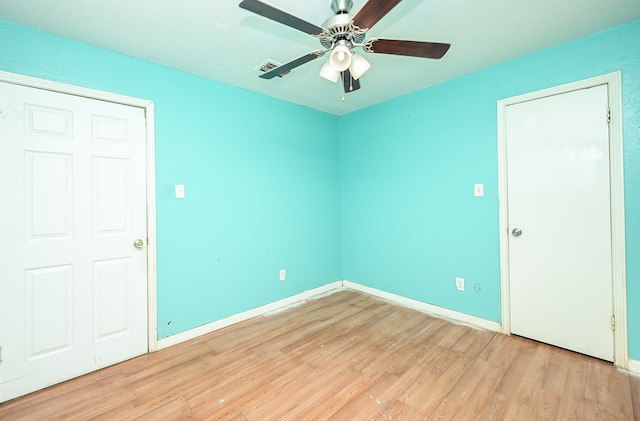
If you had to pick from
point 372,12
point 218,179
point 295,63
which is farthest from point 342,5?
point 218,179

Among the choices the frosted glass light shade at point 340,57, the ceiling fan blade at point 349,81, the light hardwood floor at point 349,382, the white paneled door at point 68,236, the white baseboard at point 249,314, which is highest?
the ceiling fan blade at point 349,81

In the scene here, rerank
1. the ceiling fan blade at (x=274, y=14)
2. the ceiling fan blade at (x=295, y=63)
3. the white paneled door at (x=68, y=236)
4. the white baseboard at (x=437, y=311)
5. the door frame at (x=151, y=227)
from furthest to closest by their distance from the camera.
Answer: the white baseboard at (x=437, y=311) → the door frame at (x=151, y=227) → the white paneled door at (x=68, y=236) → the ceiling fan blade at (x=295, y=63) → the ceiling fan blade at (x=274, y=14)

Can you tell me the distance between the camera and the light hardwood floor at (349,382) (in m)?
1.59

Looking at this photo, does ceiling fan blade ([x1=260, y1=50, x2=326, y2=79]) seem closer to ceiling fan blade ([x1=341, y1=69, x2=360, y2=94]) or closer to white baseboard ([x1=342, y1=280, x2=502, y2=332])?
ceiling fan blade ([x1=341, y1=69, x2=360, y2=94])

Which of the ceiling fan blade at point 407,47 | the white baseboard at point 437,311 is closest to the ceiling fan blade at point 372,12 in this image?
the ceiling fan blade at point 407,47

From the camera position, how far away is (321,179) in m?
3.65

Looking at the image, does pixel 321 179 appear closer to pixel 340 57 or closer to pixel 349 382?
pixel 340 57

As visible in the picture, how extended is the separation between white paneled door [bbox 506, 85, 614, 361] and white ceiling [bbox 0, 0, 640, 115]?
55 centimetres

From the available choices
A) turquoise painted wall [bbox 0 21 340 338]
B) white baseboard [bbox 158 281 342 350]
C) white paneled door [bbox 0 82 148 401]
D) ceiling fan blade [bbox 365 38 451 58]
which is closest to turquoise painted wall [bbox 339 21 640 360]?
white baseboard [bbox 158 281 342 350]

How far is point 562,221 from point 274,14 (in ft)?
8.41

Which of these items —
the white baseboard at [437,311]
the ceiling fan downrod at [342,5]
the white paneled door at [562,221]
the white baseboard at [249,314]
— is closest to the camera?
the ceiling fan downrod at [342,5]

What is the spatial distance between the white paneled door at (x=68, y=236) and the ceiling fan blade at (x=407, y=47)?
1.95m

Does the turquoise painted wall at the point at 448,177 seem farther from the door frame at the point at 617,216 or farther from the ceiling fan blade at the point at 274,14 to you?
the ceiling fan blade at the point at 274,14

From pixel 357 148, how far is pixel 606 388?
10.1ft
